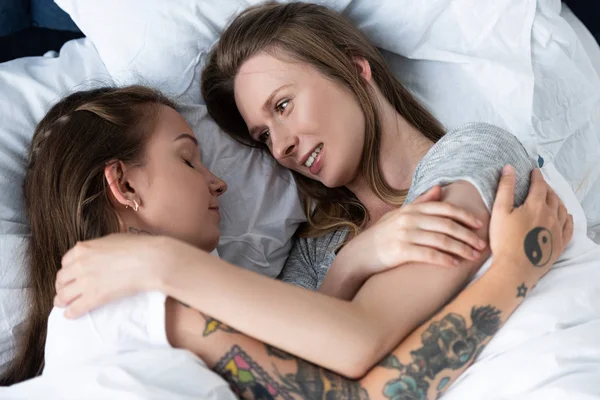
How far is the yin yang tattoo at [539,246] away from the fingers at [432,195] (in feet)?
0.50

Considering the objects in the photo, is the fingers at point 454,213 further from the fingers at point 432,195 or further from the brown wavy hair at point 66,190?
the brown wavy hair at point 66,190

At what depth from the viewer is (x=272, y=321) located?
3.40 ft

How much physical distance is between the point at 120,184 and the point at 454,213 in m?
0.56

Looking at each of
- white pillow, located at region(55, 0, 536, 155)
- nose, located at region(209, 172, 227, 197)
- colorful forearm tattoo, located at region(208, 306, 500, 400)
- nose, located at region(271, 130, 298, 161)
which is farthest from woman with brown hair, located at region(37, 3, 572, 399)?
white pillow, located at region(55, 0, 536, 155)

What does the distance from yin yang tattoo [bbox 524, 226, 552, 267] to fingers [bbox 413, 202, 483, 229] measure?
0.28 feet

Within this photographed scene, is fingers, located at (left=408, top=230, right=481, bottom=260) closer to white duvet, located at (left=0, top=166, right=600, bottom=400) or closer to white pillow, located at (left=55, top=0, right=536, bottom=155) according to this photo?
white duvet, located at (left=0, top=166, right=600, bottom=400)

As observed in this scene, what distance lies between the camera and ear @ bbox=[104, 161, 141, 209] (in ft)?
4.00

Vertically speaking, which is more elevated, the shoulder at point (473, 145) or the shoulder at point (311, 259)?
the shoulder at point (473, 145)

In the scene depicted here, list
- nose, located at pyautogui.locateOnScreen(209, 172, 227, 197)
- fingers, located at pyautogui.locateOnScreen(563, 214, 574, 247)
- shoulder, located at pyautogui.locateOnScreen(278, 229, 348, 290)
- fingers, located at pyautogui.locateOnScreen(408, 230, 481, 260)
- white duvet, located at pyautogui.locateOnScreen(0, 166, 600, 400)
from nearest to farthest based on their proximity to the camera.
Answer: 1. white duvet, located at pyautogui.locateOnScreen(0, 166, 600, 400)
2. fingers, located at pyautogui.locateOnScreen(408, 230, 481, 260)
3. fingers, located at pyautogui.locateOnScreen(563, 214, 574, 247)
4. nose, located at pyautogui.locateOnScreen(209, 172, 227, 197)
5. shoulder, located at pyautogui.locateOnScreen(278, 229, 348, 290)

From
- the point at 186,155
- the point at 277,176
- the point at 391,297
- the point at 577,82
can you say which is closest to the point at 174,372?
the point at 391,297

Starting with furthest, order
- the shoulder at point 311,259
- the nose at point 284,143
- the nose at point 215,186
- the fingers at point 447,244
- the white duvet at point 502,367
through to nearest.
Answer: the shoulder at point 311,259
the nose at point 284,143
the nose at point 215,186
the fingers at point 447,244
the white duvet at point 502,367

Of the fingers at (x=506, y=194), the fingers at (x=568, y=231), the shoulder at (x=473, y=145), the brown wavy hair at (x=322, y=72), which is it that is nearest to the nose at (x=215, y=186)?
the brown wavy hair at (x=322, y=72)

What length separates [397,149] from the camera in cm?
157

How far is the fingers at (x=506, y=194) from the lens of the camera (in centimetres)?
115
